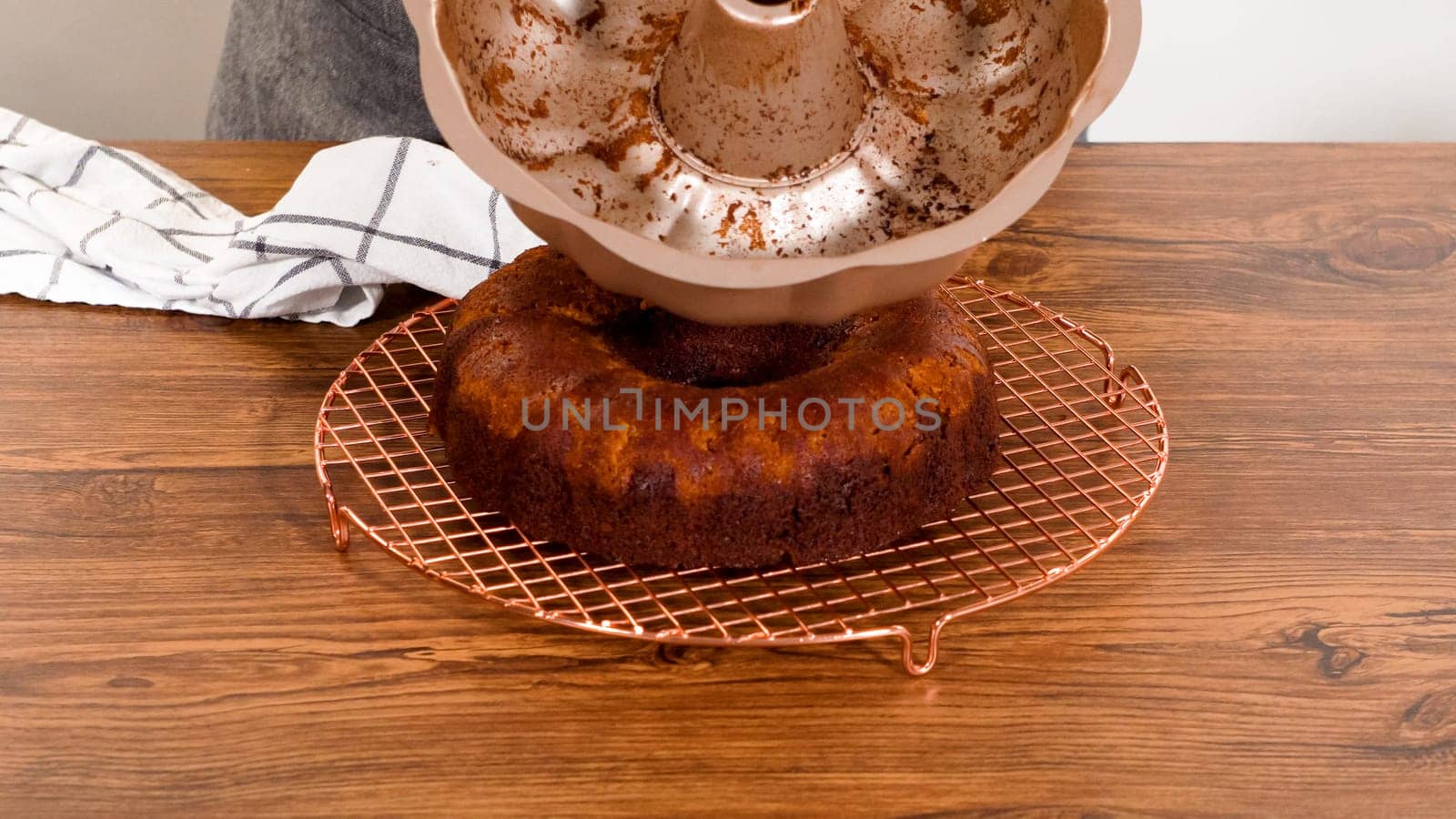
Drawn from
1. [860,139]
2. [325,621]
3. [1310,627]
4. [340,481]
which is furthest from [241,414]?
[1310,627]

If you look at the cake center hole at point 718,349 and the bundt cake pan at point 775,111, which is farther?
the cake center hole at point 718,349

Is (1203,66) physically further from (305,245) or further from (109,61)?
(109,61)

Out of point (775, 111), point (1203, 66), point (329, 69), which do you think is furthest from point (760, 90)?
point (1203, 66)

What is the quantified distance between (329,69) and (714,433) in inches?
39.0

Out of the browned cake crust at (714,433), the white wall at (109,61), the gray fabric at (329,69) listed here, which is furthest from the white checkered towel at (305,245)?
the white wall at (109,61)

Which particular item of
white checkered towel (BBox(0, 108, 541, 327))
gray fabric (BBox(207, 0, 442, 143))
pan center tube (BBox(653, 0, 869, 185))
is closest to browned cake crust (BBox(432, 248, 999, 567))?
pan center tube (BBox(653, 0, 869, 185))

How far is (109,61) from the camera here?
2.20 meters

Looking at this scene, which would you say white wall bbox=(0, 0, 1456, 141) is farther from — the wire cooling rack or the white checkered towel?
the wire cooling rack

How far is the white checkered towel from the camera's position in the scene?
1214 millimetres

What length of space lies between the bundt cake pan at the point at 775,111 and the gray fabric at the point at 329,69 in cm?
71

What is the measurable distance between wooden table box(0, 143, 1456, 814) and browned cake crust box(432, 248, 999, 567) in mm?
75

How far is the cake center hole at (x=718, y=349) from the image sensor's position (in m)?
0.98

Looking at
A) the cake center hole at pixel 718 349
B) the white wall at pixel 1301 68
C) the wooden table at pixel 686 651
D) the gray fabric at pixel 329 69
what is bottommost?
the wooden table at pixel 686 651

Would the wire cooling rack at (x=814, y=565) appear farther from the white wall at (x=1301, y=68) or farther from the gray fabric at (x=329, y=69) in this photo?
the white wall at (x=1301, y=68)
